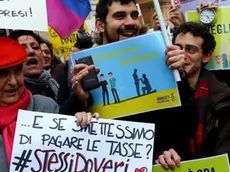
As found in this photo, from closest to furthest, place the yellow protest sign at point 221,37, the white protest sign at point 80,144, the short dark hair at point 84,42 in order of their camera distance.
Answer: the white protest sign at point 80,144 < the yellow protest sign at point 221,37 < the short dark hair at point 84,42

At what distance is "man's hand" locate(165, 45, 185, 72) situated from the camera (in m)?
2.41

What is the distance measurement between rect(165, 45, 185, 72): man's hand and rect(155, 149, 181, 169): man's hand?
442mm

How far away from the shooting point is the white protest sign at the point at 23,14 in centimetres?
247

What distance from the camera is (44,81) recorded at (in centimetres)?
374

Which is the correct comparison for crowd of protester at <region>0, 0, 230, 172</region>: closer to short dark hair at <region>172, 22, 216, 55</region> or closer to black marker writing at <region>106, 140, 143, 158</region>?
short dark hair at <region>172, 22, 216, 55</region>

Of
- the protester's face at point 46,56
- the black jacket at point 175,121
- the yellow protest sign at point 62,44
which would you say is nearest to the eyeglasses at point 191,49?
the black jacket at point 175,121

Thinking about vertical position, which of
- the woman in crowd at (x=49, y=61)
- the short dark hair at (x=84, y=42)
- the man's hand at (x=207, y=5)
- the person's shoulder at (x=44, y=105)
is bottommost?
the person's shoulder at (x=44, y=105)

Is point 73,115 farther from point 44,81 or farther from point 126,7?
point 44,81

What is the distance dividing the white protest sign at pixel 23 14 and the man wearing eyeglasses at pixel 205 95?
1046 mm

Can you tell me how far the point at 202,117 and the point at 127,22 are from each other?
75 centimetres

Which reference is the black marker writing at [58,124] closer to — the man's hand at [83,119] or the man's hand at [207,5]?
the man's hand at [83,119]

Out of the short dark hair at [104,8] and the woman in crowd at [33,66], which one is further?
the woman in crowd at [33,66]

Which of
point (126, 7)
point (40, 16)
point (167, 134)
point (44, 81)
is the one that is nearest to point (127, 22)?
point (126, 7)

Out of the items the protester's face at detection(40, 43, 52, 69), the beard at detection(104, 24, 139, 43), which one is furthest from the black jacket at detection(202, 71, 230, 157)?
the protester's face at detection(40, 43, 52, 69)
